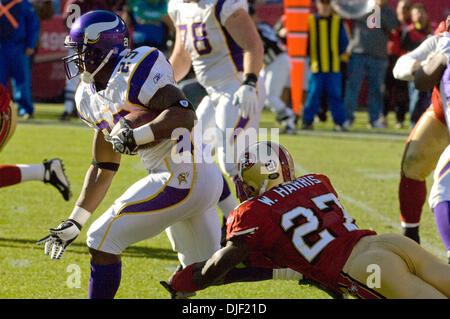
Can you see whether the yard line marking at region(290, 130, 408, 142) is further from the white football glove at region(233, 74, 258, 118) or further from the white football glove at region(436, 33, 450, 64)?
the white football glove at region(436, 33, 450, 64)

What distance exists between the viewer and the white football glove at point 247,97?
5.29 m

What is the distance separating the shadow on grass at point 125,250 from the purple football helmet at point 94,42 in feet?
5.15

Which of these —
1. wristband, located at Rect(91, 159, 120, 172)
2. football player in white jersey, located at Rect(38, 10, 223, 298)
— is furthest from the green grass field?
wristband, located at Rect(91, 159, 120, 172)

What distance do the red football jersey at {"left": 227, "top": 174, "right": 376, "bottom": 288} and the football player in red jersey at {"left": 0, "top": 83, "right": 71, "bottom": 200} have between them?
2485 mm

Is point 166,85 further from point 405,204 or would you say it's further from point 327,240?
point 405,204

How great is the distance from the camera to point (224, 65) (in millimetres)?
5629

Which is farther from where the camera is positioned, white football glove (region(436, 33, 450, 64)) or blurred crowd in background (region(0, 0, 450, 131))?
blurred crowd in background (region(0, 0, 450, 131))

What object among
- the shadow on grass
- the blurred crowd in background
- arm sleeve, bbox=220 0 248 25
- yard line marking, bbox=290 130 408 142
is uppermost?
arm sleeve, bbox=220 0 248 25

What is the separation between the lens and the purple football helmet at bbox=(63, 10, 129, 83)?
3682 mm

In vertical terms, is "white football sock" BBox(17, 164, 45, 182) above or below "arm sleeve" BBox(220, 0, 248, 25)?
below

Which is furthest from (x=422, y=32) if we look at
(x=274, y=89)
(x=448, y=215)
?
(x=448, y=215)

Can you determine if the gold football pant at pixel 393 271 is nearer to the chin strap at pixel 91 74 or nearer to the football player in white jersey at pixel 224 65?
the chin strap at pixel 91 74

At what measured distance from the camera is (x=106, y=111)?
147 inches

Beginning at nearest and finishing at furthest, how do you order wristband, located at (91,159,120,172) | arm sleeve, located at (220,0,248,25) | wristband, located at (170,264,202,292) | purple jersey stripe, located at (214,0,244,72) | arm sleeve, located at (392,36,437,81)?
wristband, located at (170,264,202,292) → wristband, located at (91,159,120,172) → arm sleeve, located at (392,36,437,81) → arm sleeve, located at (220,0,248,25) → purple jersey stripe, located at (214,0,244,72)
